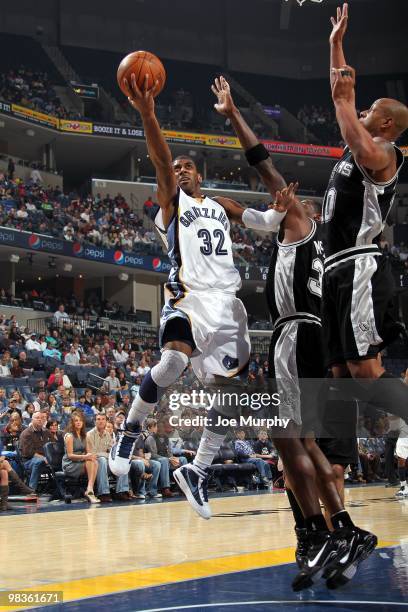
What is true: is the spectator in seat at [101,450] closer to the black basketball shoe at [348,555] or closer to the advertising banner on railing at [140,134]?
the black basketball shoe at [348,555]

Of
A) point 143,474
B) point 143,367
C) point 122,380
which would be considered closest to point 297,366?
point 143,474

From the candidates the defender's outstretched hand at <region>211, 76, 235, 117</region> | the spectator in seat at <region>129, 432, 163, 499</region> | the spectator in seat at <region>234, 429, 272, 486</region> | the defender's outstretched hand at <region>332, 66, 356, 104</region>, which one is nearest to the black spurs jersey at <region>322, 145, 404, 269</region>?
the defender's outstretched hand at <region>332, 66, 356, 104</region>

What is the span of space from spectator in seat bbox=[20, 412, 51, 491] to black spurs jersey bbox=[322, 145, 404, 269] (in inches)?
302

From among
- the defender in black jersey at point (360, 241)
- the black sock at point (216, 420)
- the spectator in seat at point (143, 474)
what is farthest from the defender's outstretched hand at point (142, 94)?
the spectator in seat at point (143, 474)

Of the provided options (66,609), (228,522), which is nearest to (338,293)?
(66,609)

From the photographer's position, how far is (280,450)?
4633 millimetres

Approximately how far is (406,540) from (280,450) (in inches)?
106

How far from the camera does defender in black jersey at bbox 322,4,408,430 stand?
158 inches

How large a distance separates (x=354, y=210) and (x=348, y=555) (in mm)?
1859

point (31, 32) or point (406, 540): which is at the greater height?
point (31, 32)

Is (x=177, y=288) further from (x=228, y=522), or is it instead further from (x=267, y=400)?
(x=228, y=522)

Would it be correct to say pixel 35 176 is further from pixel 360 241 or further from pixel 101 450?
pixel 360 241

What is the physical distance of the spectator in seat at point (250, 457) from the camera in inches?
532

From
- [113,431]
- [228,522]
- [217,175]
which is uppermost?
[217,175]
